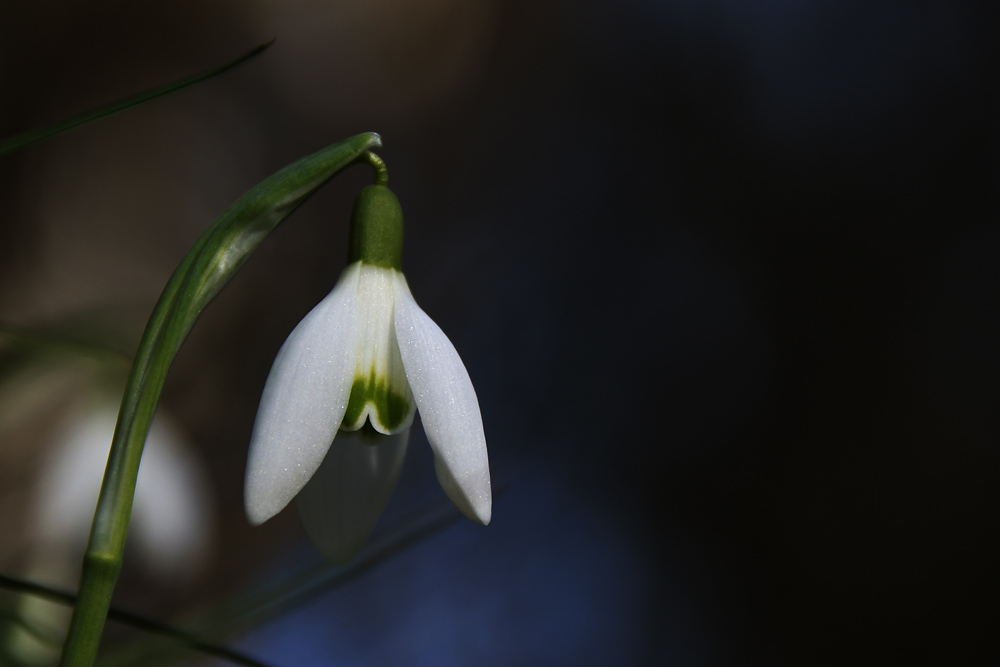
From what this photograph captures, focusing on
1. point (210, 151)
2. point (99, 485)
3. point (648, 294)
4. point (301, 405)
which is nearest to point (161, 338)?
point (301, 405)

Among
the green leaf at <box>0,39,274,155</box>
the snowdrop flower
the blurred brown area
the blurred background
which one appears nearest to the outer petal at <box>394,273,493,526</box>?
the snowdrop flower

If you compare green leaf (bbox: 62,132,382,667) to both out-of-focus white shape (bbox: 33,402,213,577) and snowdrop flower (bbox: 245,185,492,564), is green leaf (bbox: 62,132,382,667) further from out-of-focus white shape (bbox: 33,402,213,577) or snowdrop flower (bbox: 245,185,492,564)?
out-of-focus white shape (bbox: 33,402,213,577)

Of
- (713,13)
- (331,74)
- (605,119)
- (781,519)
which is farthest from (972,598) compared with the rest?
(331,74)

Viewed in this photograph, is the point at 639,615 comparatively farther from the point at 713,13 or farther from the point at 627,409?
the point at 713,13

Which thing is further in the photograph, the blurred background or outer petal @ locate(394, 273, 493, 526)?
the blurred background

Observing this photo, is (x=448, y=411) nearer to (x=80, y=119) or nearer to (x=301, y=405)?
(x=301, y=405)

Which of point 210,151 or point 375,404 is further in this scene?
point 210,151

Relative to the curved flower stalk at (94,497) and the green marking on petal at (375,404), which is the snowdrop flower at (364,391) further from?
the curved flower stalk at (94,497)
